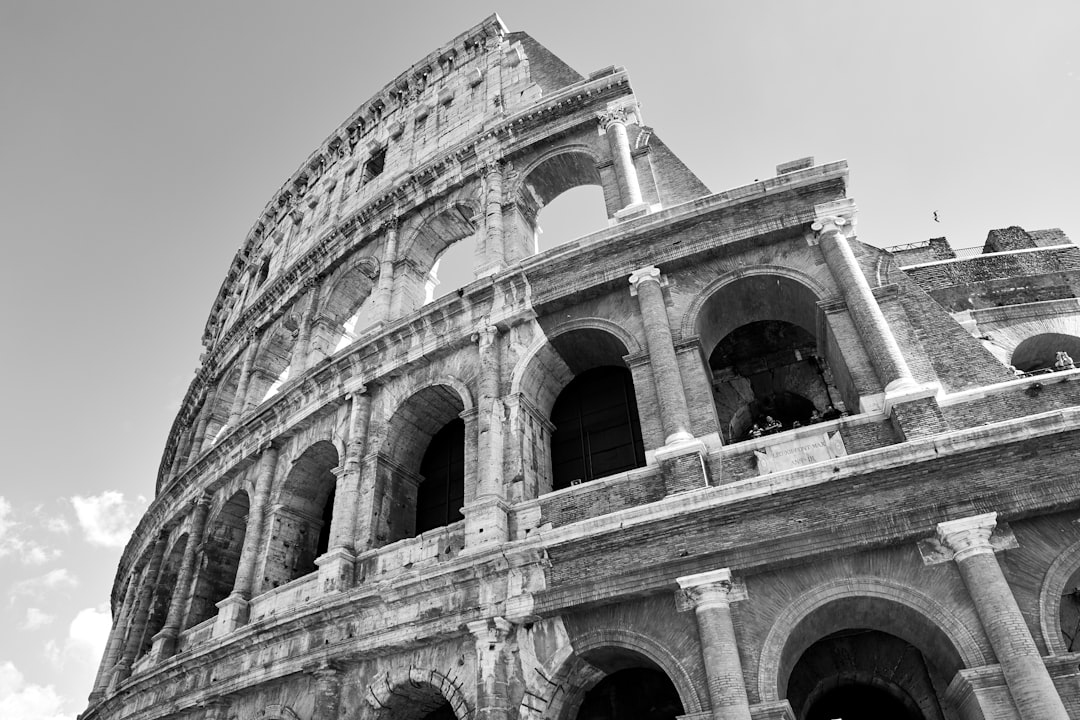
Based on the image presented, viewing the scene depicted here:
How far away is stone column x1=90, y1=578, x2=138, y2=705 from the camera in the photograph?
14945mm

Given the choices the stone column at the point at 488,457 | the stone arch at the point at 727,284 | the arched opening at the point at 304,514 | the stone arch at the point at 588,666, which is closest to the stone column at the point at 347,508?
the arched opening at the point at 304,514

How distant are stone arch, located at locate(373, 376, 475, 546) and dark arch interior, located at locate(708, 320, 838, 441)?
4176 millimetres

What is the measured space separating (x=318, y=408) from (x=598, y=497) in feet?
20.2

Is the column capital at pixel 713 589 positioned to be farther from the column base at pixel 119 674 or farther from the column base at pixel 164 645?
the column base at pixel 119 674

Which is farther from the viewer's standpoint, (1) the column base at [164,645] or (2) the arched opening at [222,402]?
(2) the arched opening at [222,402]

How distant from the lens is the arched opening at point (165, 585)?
15219 millimetres

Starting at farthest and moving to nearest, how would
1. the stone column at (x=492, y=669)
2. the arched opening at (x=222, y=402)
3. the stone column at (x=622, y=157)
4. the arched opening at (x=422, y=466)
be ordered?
→ the arched opening at (x=222, y=402), the stone column at (x=622, y=157), the arched opening at (x=422, y=466), the stone column at (x=492, y=669)

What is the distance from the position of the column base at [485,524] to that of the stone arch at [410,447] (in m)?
1.78

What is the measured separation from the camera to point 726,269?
10.3 m

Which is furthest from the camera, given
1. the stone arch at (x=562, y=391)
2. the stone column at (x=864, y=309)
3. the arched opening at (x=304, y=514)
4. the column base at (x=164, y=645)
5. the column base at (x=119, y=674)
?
the column base at (x=119, y=674)

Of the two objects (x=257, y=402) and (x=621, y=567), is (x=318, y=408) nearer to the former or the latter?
(x=257, y=402)

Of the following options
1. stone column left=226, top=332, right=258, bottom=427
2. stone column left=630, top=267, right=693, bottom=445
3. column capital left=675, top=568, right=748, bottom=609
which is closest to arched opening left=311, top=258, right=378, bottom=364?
stone column left=226, top=332, right=258, bottom=427

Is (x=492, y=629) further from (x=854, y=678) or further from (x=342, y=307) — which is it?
(x=342, y=307)

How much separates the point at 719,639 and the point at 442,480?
6.19 meters
